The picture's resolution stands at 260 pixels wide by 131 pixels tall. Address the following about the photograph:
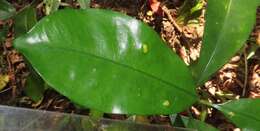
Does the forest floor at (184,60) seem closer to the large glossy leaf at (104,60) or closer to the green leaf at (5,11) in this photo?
the green leaf at (5,11)

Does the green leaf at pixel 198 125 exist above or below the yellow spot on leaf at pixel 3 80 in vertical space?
below

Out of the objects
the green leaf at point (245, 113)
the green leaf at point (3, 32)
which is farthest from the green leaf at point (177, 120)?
the green leaf at point (3, 32)

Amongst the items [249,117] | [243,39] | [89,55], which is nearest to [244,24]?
[243,39]

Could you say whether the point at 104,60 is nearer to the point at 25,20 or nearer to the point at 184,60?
the point at 25,20

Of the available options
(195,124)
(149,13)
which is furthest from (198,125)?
(149,13)

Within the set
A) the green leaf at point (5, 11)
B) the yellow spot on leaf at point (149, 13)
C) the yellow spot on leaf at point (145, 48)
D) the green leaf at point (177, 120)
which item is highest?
the green leaf at point (5, 11)

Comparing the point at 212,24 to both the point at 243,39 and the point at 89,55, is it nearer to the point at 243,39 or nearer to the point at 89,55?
the point at 243,39
